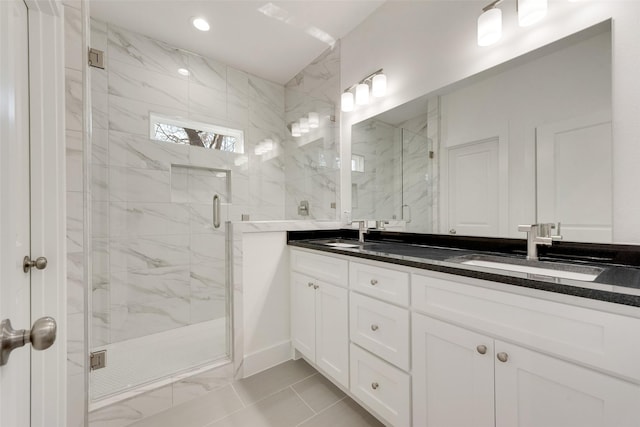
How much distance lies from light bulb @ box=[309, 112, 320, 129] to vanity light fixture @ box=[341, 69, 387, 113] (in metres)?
0.44

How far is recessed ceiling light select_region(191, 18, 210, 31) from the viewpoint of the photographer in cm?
209

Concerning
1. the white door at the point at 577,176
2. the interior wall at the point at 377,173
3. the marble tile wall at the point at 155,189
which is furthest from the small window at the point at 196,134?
the white door at the point at 577,176

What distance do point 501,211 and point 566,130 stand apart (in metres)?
0.43

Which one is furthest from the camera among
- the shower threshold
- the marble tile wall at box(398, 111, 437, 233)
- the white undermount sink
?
the marble tile wall at box(398, 111, 437, 233)

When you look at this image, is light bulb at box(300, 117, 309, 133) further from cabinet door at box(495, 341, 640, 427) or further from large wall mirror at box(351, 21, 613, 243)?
cabinet door at box(495, 341, 640, 427)

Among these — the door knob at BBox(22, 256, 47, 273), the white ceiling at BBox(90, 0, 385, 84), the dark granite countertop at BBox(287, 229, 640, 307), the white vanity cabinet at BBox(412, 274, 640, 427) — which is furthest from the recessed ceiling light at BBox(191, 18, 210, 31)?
the white vanity cabinet at BBox(412, 274, 640, 427)

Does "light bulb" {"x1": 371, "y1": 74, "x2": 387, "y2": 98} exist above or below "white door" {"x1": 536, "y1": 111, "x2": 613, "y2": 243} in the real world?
above

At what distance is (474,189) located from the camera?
145 centimetres

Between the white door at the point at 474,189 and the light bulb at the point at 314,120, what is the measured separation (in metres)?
1.44

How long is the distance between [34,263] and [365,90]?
7.06 feet

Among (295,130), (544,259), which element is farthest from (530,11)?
(295,130)

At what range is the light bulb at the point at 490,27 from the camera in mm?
1289

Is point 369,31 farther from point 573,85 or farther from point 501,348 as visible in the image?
point 501,348

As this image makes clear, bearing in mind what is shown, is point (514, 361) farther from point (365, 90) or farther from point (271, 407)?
point (365, 90)
